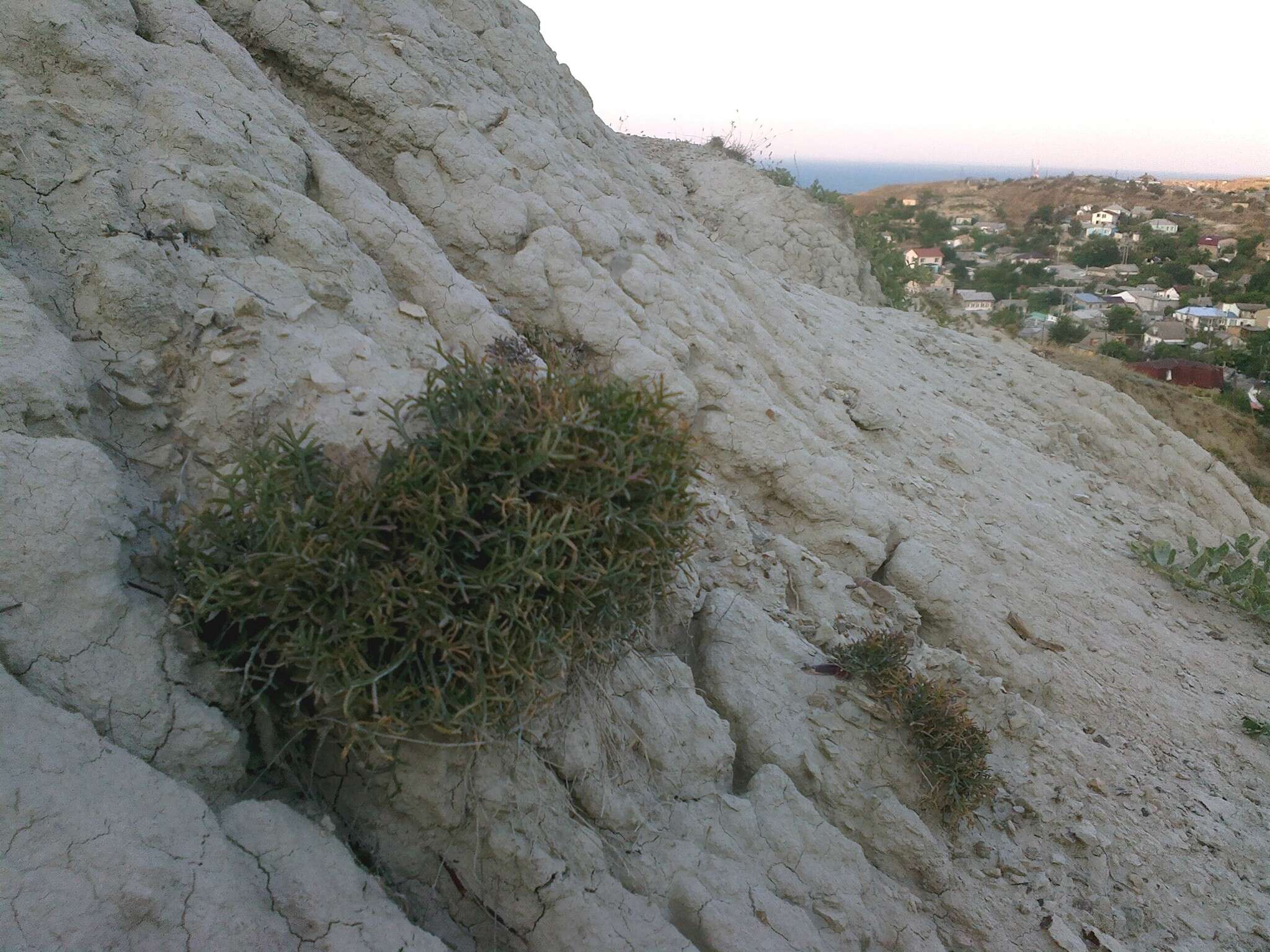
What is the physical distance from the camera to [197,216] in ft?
10.1

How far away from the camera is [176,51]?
143 inches

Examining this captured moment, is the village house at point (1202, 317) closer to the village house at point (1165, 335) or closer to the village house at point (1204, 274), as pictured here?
the village house at point (1165, 335)

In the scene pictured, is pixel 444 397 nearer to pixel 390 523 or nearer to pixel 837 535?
pixel 390 523

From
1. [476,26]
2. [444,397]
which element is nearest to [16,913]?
[444,397]

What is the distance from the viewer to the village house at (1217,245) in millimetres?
42594

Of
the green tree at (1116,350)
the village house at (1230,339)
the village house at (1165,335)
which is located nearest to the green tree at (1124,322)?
the village house at (1165,335)

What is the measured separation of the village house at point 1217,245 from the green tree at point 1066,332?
23.7 metres

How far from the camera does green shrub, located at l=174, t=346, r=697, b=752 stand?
2.19 m

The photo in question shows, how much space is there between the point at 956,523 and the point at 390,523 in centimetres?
461

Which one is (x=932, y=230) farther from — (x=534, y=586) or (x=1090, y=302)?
(x=534, y=586)

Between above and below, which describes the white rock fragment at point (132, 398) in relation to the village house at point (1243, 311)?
above

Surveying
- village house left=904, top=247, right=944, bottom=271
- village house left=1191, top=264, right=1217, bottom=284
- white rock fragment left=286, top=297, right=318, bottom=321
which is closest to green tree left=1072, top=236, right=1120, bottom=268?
village house left=1191, top=264, right=1217, bottom=284

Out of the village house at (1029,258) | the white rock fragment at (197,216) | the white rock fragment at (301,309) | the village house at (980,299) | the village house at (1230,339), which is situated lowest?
the village house at (1230,339)

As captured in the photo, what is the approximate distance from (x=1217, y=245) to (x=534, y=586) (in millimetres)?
55159
